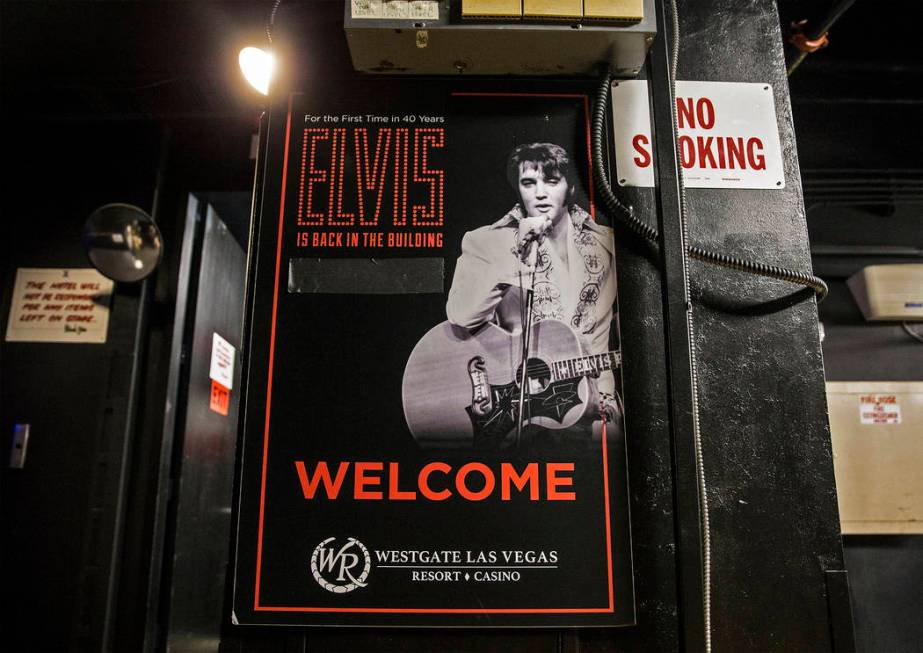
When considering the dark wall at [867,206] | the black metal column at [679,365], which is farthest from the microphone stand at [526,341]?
the dark wall at [867,206]

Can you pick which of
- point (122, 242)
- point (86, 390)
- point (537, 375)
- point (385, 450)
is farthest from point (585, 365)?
point (86, 390)

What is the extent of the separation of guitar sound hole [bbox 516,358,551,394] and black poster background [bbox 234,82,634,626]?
14 cm

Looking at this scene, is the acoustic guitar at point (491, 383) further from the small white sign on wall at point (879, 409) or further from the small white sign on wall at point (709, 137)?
the small white sign on wall at point (879, 409)

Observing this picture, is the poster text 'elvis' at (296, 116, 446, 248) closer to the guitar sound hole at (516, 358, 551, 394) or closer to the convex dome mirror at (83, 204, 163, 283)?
the guitar sound hole at (516, 358, 551, 394)

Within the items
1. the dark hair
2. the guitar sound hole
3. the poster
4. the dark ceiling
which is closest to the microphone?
the dark hair

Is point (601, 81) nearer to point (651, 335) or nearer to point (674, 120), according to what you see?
point (674, 120)

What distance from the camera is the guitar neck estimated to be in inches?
51.8

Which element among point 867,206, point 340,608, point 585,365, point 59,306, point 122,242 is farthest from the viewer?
point 867,206

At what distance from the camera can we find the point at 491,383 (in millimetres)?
1312

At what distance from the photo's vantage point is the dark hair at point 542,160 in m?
1.42

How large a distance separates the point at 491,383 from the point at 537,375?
0.10 metres

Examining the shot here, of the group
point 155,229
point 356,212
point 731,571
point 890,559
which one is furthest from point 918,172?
point 155,229

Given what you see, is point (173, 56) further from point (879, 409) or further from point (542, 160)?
point (879, 409)

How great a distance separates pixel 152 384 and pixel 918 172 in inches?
170
